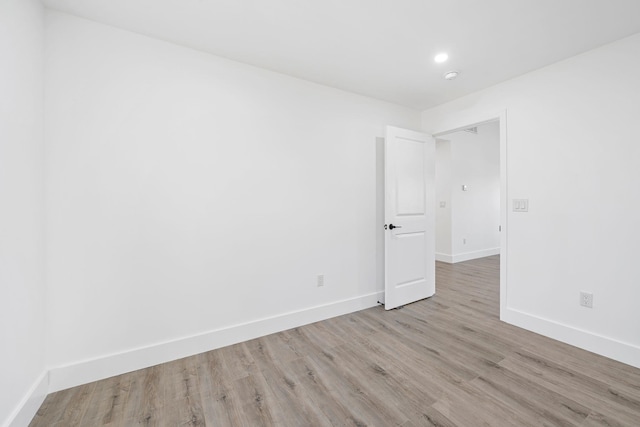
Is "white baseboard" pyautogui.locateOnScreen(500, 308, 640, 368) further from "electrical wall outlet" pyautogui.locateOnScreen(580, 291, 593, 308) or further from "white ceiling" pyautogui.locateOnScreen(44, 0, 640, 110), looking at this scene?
"white ceiling" pyautogui.locateOnScreen(44, 0, 640, 110)

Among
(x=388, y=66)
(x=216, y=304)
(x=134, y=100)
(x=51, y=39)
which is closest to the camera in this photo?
(x=51, y=39)

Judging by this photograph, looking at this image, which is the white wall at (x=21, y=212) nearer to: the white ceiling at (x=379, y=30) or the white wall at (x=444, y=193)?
the white ceiling at (x=379, y=30)

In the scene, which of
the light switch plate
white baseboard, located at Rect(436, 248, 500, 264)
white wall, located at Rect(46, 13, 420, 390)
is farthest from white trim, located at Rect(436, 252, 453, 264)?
white wall, located at Rect(46, 13, 420, 390)

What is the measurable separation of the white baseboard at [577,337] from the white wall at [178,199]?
1.69m

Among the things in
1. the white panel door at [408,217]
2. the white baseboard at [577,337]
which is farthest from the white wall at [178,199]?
the white baseboard at [577,337]

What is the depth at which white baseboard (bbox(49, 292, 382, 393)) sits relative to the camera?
5.77 feet

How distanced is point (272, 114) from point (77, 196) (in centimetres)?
165

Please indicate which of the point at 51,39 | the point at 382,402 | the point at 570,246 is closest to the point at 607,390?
the point at 570,246

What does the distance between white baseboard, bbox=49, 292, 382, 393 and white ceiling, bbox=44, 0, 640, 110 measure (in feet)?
7.89

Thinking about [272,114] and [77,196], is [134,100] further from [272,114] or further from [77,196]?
[272,114]

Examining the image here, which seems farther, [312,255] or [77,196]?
[312,255]

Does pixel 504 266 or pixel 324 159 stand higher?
pixel 324 159

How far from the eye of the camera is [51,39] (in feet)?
5.64

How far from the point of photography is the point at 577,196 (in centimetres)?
227
